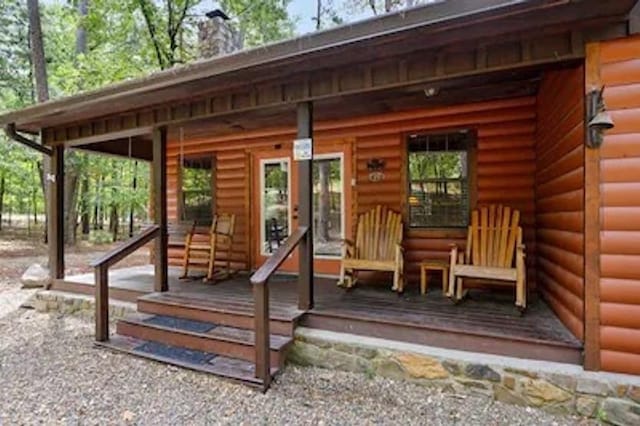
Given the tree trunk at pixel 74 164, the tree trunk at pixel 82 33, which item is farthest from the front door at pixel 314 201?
the tree trunk at pixel 82 33

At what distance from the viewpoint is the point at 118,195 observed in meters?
13.7

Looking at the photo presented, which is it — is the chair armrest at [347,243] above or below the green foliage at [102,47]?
below

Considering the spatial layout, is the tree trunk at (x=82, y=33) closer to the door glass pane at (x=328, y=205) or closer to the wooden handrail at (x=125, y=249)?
the wooden handrail at (x=125, y=249)

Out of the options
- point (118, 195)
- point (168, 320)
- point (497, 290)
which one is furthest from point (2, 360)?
point (118, 195)

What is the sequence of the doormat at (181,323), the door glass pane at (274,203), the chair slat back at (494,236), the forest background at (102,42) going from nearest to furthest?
the doormat at (181,323)
the chair slat back at (494,236)
the door glass pane at (274,203)
the forest background at (102,42)

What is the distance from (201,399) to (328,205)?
3029 millimetres

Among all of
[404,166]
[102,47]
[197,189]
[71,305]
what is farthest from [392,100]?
[102,47]

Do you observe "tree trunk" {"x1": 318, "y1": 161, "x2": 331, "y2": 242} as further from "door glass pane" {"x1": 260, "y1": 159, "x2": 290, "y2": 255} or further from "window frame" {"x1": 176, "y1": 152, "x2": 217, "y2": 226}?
"window frame" {"x1": 176, "y1": 152, "x2": 217, "y2": 226}

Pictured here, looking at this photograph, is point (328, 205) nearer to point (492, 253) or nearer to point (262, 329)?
point (492, 253)

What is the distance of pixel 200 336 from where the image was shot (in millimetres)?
3613

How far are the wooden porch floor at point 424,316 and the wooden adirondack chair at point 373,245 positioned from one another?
252mm

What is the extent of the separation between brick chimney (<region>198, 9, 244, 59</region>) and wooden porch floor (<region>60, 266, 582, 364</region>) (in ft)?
12.1

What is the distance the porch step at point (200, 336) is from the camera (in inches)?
132

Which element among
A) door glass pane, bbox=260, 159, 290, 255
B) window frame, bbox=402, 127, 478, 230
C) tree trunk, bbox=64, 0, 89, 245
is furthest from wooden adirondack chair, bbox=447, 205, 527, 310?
tree trunk, bbox=64, 0, 89, 245
